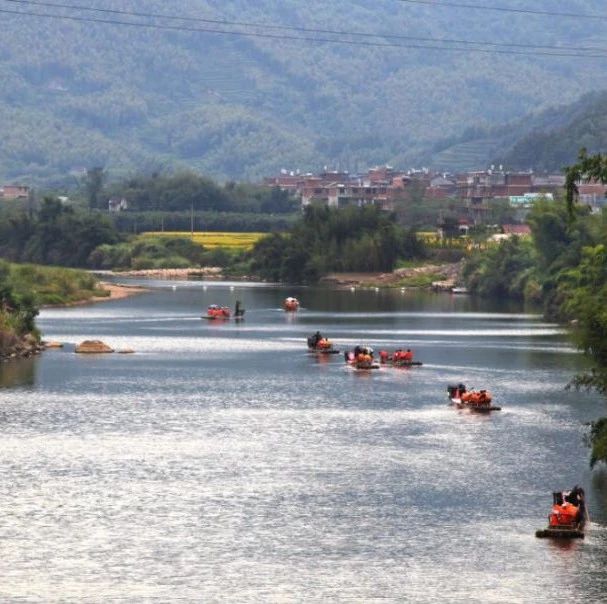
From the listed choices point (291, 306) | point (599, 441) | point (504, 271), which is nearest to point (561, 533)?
point (599, 441)

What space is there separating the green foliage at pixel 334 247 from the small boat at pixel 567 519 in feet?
369

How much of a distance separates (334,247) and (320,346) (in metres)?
74.2

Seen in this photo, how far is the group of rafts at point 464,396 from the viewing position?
39938 mm

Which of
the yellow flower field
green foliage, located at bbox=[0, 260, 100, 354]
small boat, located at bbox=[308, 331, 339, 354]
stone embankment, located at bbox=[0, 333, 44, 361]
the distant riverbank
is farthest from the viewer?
the yellow flower field

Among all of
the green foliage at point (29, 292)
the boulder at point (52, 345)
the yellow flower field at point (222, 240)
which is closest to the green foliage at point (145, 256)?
the yellow flower field at point (222, 240)

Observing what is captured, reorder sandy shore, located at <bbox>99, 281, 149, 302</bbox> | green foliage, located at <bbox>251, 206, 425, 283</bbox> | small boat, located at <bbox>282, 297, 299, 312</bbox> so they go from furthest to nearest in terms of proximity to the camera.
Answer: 1. green foliage, located at <bbox>251, 206, 425, 283</bbox>
2. sandy shore, located at <bbox>99, 281, 149, 302</bbox>
3. small boat, located at <bbox>282, 297, 299, 312</bbox>

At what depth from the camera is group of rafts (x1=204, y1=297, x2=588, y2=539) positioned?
1572 inches

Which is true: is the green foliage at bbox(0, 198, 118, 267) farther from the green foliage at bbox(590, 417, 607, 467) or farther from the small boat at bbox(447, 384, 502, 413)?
the green foliage at bbox(590, 417, 607, 467)

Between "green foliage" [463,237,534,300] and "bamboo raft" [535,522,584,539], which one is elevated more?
"green foliage" [463,237,534,300]

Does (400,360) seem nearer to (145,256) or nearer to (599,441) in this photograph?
(599,441)

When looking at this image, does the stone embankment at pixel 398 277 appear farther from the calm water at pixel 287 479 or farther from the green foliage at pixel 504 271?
the calm water at pixel 287 479

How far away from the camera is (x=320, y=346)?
271 ft

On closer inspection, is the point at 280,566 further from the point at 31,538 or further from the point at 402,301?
the point at 402,301

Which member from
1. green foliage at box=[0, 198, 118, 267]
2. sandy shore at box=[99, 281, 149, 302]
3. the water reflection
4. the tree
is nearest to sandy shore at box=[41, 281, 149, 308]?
sandy shore at box=[99, 281, 149, 302]
